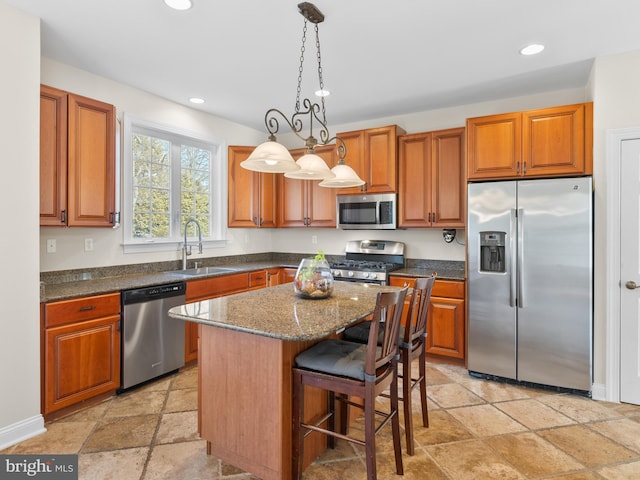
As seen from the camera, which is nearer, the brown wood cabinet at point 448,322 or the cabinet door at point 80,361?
the cabinet door at point 80,361

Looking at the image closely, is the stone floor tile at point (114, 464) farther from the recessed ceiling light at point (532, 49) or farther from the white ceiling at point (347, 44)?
the recessed ceiling light at point (532, 49)

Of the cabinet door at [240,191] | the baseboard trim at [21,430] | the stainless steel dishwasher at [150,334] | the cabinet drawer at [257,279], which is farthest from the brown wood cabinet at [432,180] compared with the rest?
the baseboard trim at [21,430]

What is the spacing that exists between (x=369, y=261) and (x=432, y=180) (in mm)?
1212

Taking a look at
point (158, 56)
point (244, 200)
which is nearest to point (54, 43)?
point (158, 56)

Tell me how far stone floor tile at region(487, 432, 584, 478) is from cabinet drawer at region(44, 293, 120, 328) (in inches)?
110

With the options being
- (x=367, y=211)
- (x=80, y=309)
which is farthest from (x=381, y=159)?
(x=80, y=309)

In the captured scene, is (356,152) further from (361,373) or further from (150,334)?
(361,373)

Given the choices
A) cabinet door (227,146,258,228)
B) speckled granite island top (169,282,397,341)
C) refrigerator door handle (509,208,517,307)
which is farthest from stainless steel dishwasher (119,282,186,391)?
refrigerator door handle (509,208,517,307)

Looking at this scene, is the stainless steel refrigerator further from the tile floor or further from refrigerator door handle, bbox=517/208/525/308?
the tile floor

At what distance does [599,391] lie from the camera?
2.95 m

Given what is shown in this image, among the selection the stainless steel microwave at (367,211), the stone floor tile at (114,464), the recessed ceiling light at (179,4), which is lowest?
the stone floor tile at (114,464)

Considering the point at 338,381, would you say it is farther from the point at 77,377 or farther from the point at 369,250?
the point at 369,250

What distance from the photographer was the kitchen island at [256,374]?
181cm

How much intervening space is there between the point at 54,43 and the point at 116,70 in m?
0.48
